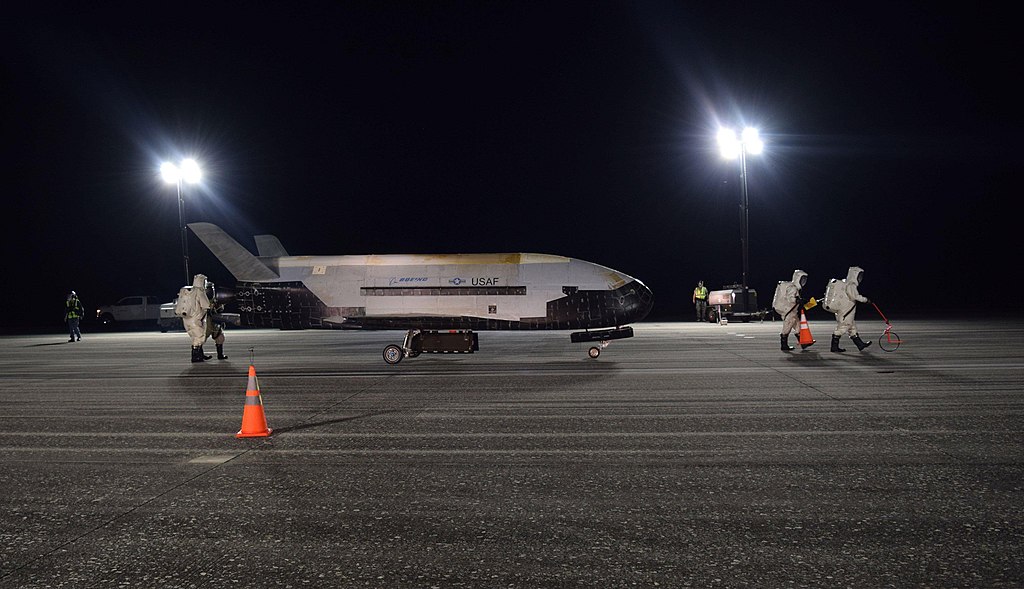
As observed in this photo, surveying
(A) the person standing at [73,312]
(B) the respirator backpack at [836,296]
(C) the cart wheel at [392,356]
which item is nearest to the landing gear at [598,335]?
(C) the cart wheel at [392,356]

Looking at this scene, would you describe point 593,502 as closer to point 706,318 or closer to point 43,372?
point 43,372

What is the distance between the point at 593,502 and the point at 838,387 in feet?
23.7

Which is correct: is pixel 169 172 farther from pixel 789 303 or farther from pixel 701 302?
pixel 789 303

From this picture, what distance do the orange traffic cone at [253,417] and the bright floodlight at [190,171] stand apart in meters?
25.8

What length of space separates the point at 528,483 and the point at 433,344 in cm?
1030

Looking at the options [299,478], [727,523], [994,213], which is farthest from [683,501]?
[994,213]

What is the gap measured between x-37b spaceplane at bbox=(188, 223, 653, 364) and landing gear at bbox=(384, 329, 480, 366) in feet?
0.30

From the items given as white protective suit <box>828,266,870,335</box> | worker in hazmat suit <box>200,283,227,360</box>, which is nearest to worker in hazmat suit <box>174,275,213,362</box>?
worker in hazmat suit <box>200,283,227,360</box>

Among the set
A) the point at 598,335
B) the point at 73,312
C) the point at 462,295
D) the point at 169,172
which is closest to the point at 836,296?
the point at 598,335

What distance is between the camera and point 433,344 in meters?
15.7

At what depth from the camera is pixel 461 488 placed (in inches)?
216

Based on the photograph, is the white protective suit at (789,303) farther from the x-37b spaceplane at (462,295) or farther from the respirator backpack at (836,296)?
the x-37b spaceplane at (462,295)

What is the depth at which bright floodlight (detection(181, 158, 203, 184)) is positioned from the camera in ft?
99.2

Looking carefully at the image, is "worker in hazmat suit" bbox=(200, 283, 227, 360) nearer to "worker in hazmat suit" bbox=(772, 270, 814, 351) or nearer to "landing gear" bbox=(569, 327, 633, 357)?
"landing gear" bbox=(569, 327, 633, 357)
